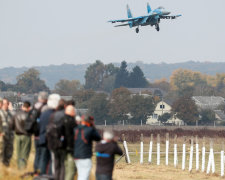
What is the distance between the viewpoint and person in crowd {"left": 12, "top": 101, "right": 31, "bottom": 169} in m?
16.8

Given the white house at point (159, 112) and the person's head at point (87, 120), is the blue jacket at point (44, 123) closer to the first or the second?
the person's head at point (87, 120)

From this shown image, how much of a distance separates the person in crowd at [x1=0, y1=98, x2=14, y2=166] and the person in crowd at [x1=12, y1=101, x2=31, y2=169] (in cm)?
50

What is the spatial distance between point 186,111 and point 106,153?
403 ft

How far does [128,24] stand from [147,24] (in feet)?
8.66

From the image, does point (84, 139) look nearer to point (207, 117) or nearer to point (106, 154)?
point (106, 154)

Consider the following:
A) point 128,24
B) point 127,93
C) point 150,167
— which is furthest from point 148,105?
point 150,167

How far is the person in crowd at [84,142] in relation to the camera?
1498cm

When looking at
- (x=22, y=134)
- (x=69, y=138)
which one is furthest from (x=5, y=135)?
(x=69, y=138)

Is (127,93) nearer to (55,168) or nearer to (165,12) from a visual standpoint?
(165,12)

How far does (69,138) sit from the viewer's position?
49.6ft

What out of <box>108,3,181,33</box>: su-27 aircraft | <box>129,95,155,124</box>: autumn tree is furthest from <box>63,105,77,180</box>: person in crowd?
<box>129,95,155,124</box>: autumn tree

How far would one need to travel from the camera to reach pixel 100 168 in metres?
15.0

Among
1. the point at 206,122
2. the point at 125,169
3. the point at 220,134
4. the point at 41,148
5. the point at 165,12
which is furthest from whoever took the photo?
the point at 206,122

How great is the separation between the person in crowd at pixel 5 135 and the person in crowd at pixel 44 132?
1.84 meters
